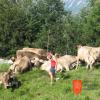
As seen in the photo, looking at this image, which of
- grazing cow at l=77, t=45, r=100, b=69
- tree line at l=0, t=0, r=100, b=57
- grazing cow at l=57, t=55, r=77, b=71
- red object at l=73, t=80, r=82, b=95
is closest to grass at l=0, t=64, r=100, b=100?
red object at l=73, t=80, r=82, b=95

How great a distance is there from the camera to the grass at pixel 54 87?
70.5 feet

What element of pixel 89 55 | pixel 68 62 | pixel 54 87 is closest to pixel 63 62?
pixel 68 62

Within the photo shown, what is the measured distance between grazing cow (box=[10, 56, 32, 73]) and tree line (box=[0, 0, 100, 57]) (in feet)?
64.3

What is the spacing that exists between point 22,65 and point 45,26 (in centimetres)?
2759

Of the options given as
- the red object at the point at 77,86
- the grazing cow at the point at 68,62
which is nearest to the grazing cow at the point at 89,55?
the grazing cow at the point at 68,62

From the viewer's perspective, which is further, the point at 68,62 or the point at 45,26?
the point at 45,26

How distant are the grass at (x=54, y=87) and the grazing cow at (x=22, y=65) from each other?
2.44 feet

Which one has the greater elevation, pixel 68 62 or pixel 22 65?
pixel 68 62

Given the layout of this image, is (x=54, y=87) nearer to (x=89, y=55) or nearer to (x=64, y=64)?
(x=64, y=64)

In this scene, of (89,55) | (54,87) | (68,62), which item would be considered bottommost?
(54,87)

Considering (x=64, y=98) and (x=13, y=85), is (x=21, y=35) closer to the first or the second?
(x=13, y=85)

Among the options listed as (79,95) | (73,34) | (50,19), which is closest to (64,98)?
(79,95)

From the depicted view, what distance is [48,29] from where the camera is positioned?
54688 mm

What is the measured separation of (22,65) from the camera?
27781 mm
